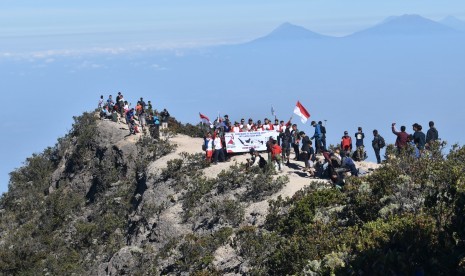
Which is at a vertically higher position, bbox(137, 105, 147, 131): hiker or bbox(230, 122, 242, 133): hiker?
bbox(137, 105, 147, 131): hiker

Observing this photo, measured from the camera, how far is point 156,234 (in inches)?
947

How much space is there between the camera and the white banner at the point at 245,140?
101 feet

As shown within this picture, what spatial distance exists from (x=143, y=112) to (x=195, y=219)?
1671cm

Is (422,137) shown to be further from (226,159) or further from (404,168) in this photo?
(226,159)

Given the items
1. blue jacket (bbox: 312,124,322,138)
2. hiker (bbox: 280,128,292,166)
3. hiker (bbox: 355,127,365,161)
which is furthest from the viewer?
hiker (bbox: 280,128,292,166)

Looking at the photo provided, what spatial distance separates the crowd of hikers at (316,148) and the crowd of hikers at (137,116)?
21.0ft

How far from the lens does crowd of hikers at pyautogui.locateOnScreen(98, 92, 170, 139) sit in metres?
36.6

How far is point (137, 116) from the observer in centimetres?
4028

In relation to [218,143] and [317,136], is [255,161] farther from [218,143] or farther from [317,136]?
[317,136]

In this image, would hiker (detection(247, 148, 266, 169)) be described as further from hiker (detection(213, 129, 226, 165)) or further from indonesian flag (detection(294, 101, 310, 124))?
indonesian flag (detection(294, 101, 310, 124))

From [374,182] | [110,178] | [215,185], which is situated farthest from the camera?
[110,178]

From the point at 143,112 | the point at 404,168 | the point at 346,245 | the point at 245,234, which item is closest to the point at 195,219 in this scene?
the point at 245,234

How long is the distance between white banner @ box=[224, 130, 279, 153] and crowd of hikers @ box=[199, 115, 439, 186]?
367 millimetres

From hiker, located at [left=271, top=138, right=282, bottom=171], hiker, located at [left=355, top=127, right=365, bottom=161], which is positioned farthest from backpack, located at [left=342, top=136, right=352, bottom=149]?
hiker, located at [left=271, top=138, right=282, bottom=171]
